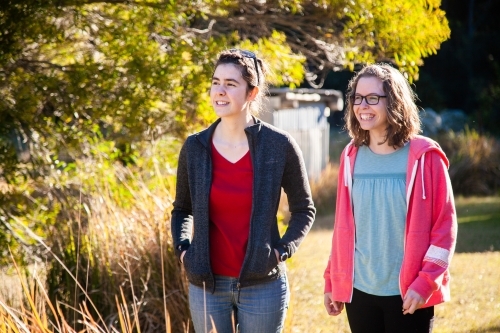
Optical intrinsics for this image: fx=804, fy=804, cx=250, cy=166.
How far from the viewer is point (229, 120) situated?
11.4ft

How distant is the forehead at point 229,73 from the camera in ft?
11.2

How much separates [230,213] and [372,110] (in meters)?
0.74

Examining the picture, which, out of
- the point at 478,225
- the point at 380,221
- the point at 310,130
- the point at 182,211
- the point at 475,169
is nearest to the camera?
the point at 380,221

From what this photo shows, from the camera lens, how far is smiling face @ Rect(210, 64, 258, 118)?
3400 millimetres

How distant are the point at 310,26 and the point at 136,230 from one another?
3204 mm

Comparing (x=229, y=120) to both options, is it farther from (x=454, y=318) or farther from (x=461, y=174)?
(x=461, y=174)

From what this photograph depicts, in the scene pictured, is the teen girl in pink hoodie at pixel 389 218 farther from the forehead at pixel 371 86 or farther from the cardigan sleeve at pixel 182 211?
the cardigan sleeve at pixel 182 211

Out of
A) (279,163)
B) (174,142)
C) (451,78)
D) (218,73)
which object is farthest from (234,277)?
(451,78)

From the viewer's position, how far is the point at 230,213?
3.41 m

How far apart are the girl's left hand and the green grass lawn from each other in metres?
2.21

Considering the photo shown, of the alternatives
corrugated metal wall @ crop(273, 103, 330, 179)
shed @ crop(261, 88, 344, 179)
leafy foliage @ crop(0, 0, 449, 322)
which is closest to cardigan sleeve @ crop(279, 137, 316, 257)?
leafy foliage @ crop(0, 0, 449, 322)

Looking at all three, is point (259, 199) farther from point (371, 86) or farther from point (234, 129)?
point (371, 86)

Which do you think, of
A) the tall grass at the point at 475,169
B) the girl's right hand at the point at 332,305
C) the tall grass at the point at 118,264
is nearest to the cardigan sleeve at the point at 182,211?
the girl's right hand at the point at 332,305

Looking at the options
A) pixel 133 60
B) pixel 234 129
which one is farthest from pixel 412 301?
pixel 133 60
